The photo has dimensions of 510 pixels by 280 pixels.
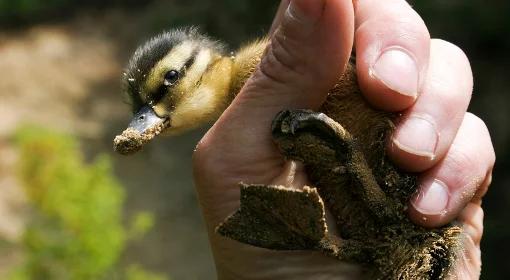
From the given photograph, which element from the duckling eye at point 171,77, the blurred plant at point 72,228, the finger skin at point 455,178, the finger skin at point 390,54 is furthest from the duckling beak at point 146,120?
the blurred plant at point 72,228

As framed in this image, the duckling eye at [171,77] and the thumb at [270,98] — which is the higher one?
the thumb at [270,98]

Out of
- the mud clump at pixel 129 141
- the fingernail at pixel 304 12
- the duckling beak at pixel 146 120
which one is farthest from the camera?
the duckling beak at pixel 146 120

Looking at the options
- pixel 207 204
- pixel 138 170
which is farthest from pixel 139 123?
pixel 138 170

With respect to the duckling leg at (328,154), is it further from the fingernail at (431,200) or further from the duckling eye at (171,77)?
the duckling eye at (171,77)

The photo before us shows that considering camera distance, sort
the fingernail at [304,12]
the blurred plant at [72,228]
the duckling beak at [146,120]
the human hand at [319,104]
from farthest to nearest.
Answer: the blurred plant at [72,228] < the duckling beak at [146,120] < the human hand at [319,104] < the fingernail at [304,12]

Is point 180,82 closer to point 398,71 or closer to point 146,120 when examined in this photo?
point 146,120

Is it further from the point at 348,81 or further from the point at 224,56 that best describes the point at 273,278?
the point at 224,56
